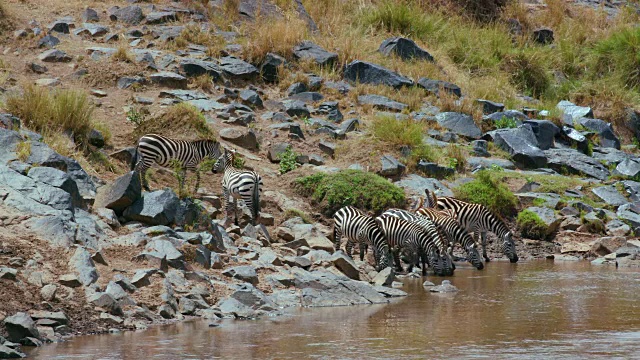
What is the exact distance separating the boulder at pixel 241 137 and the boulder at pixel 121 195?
605 cm

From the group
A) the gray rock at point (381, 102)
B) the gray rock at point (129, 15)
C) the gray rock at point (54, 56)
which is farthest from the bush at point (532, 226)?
the gray rock at point (129, 15)

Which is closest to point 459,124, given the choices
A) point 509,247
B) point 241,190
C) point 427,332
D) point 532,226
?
point 532,226

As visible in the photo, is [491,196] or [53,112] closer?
[53,112]

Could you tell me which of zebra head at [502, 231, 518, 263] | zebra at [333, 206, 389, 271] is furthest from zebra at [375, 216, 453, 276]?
zebra head at [502, 231, 518, 263]

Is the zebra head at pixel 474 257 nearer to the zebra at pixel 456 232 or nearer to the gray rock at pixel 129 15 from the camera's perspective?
the zebra at pixel 456 232

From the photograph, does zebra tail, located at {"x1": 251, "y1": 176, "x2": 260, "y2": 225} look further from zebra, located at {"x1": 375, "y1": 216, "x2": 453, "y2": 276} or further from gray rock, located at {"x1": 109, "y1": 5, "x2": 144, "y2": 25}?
gray rock, located at {"x1": 109, "y1": 5, "x2": 144, "y2": 25}

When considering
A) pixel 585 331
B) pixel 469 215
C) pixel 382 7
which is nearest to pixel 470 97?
pixel 382 7

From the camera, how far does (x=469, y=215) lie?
1772cm

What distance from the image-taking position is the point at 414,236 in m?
15.3

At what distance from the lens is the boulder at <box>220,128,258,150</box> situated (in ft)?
63.1

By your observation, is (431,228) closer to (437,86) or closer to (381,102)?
(381,102)

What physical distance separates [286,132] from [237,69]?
2.91 meters

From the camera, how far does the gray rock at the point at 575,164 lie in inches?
842

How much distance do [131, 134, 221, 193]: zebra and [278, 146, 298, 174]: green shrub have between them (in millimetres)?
1735
